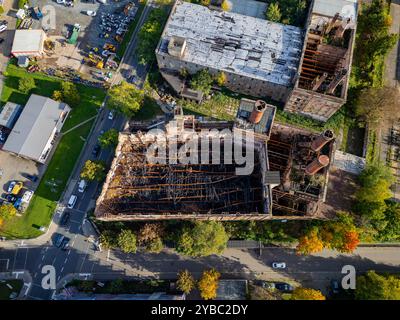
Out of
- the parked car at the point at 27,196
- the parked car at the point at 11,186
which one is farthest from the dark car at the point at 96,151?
the parked car at the point at 11,186

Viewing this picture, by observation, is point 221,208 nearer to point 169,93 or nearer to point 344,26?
point 169,93

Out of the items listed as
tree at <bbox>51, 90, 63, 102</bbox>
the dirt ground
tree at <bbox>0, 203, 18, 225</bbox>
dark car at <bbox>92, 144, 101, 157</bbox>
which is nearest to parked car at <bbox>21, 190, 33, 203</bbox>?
tree at <bbox>0, 203, 18, 225</bbox>

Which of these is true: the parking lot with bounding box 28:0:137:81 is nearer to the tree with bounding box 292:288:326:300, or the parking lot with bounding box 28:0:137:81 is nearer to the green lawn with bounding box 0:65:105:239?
the green lawn with bounding box 0:65:105:239

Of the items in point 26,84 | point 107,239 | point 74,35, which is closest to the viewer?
point 107,239

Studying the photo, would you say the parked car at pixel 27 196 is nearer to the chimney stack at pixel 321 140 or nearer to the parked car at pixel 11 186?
the parked car at pixel 11 186

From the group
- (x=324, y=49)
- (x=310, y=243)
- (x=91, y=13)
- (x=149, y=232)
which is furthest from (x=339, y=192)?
(x=91, y=13)

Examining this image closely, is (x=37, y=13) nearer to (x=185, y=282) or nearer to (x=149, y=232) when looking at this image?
(x=149, y=232)

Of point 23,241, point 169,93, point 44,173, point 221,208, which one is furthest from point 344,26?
point 23,241
